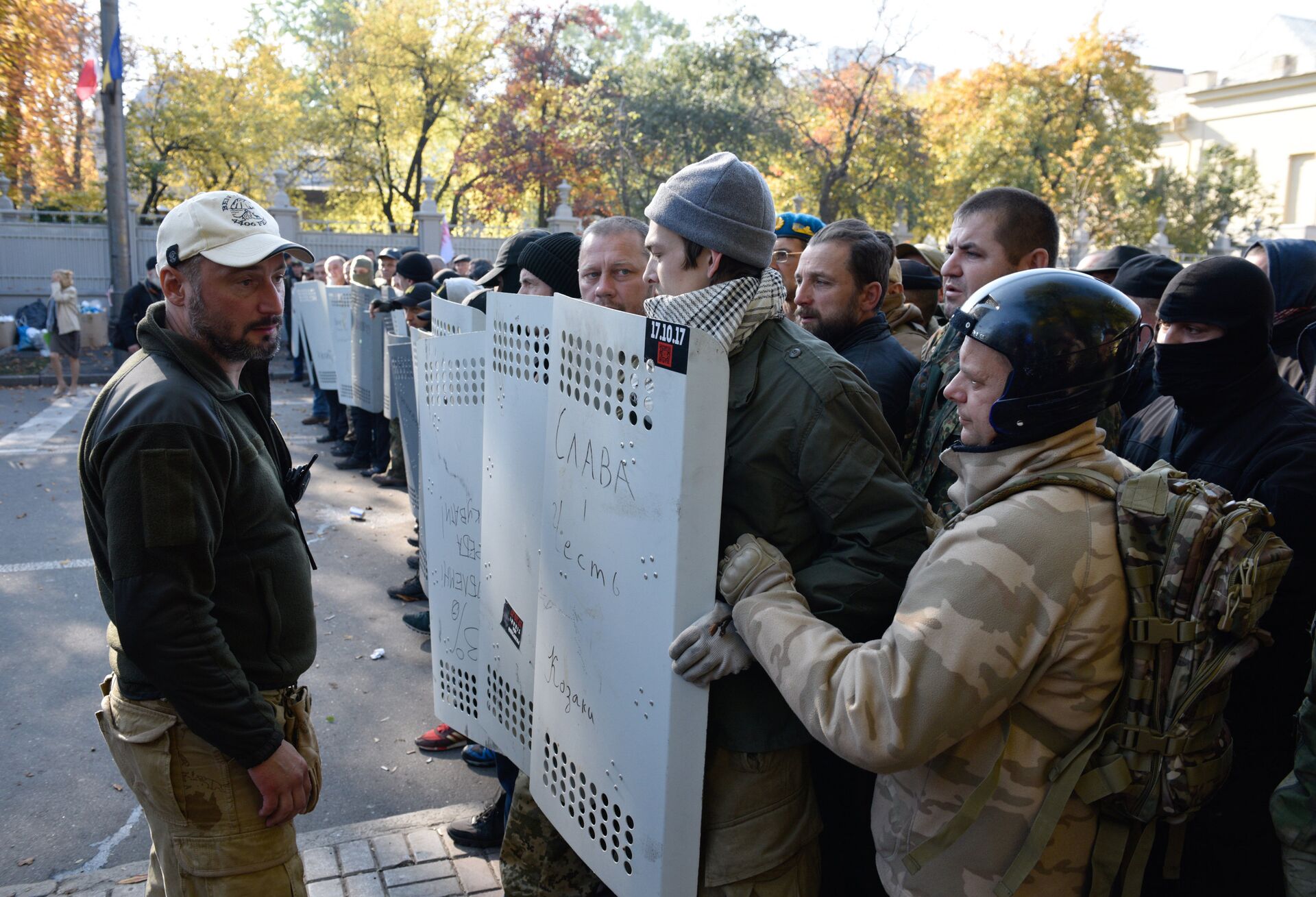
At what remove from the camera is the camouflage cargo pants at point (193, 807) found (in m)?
2.15

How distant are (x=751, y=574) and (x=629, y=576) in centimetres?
27

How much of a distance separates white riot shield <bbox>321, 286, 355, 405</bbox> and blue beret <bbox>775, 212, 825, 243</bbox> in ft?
20.2

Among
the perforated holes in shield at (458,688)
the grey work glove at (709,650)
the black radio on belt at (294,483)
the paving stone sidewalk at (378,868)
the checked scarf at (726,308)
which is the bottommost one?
the paving stone sidewalk at (378,868)

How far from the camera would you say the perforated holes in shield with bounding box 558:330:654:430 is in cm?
185

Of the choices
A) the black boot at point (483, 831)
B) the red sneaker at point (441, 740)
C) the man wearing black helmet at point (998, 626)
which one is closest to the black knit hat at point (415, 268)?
the red sneaker at point (441, 740)

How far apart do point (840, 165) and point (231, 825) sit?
26488 millimetres

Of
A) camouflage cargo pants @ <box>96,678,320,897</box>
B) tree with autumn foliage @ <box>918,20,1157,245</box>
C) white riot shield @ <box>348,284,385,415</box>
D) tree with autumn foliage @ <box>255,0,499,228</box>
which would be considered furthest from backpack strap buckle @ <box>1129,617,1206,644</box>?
tree with autumn foliage @ <box>918,20,1157,245</box>

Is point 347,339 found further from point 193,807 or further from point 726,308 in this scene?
point 726,308

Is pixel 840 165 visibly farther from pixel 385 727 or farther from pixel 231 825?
pixel 231 825

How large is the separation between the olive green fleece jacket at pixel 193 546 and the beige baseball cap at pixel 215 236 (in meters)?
0.17

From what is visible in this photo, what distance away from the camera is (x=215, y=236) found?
2312 millimetres

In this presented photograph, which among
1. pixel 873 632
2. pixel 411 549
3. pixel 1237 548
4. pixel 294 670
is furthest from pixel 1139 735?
pixel 411 549

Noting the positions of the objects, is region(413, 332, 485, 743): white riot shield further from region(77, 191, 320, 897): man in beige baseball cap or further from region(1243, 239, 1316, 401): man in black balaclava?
region(1243, 239, 1316, 401): man in black balaclava

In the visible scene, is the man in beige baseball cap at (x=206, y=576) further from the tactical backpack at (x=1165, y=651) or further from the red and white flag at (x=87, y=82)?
the red and white flag at (x=87, y=82)
